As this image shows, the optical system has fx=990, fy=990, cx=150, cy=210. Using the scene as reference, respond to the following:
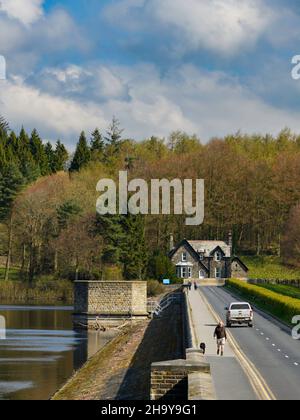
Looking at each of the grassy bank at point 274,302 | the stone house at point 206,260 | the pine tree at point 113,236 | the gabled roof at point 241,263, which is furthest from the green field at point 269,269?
the grassy bank at point 274,302

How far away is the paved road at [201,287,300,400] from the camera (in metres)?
31.4

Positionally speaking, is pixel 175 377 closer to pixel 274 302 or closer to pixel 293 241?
pixel 274 302

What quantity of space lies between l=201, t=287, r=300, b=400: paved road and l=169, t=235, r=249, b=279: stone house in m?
76.2

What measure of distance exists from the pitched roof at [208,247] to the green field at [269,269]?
195 inches

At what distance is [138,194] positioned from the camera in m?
135

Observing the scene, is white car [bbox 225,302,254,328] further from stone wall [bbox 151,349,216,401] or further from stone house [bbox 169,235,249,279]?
stone house [bbox 169,235,249,279]

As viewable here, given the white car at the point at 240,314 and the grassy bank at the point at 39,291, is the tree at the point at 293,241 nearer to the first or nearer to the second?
the grassy bank at the point at 39,291

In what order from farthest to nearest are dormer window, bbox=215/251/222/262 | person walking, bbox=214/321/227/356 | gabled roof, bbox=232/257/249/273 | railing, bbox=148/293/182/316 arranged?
dormer window, bbox=215/251/222/262 → gabled roof, bbox=232/257/249/273 → railing, bbox=148/293/182/316 → person walking, bbox=214/321/227/356

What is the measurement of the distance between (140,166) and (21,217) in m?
23.9

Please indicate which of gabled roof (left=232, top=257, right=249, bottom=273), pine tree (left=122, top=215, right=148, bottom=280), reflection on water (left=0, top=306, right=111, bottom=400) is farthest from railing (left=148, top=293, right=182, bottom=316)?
gabled roof (left=232, top=257, right=249, bottom=273)

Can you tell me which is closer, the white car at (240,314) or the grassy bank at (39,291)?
the white car at (240,314)

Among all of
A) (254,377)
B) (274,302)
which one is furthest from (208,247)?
(254,377)

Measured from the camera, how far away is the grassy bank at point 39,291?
125m

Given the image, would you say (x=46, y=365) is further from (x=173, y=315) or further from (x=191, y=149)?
(x=191, y=149)
